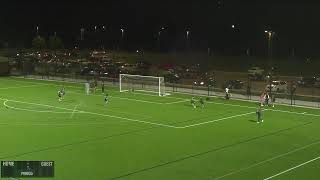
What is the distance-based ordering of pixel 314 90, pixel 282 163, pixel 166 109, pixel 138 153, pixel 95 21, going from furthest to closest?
pixel 95 21 → pixel 314 90 → pixel 166 109 → pixel 138 153 → pixel 282 163

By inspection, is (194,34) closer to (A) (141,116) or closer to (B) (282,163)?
(A) (141,116)

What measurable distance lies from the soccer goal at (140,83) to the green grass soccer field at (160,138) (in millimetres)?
6916

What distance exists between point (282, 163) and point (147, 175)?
7215 mm

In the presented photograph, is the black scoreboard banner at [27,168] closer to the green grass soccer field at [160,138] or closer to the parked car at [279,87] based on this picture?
the green grass soccer field at [160,138]

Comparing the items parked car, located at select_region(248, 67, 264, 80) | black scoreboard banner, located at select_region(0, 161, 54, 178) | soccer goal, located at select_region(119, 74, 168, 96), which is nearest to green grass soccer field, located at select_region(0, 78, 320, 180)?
soccer goal, located at select_region(119, 74, 168, 96)

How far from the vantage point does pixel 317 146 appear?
101ft

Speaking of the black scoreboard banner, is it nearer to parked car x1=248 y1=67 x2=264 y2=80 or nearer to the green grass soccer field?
the green grass soccer field

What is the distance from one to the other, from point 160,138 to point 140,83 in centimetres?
2927

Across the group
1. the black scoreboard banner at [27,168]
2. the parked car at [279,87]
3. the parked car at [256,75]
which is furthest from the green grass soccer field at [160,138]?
the parked car at [256,75]

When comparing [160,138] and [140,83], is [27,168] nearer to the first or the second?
[160,138]

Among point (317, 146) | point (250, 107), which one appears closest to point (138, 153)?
point (317, 146)

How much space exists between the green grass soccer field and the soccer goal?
272 inches

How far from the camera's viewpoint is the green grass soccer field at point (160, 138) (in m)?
25.2

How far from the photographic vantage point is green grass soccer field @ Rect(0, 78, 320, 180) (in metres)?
25.2
